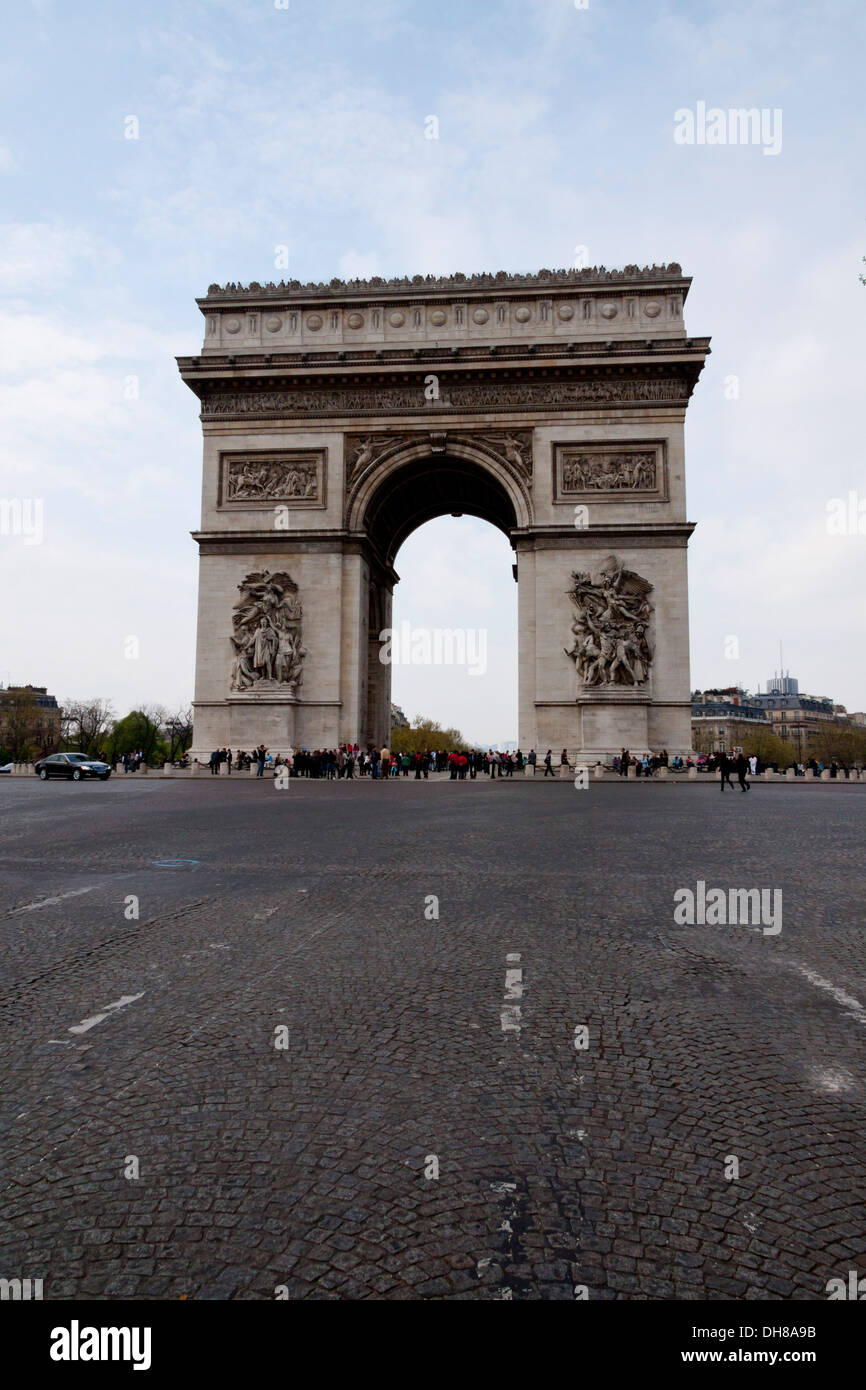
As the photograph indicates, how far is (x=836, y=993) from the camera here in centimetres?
398

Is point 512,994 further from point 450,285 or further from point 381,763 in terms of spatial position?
point 450,285

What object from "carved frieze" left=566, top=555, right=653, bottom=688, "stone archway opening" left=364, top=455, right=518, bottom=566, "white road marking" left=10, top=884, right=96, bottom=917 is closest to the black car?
"stone archway opening" left=364, top=455, right=518, bottom=566

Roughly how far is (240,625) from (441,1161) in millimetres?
30154

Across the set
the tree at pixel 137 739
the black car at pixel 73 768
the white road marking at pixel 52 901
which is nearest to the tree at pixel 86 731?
the tree at pixel 137 739

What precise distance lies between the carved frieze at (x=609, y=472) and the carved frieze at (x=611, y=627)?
262cm

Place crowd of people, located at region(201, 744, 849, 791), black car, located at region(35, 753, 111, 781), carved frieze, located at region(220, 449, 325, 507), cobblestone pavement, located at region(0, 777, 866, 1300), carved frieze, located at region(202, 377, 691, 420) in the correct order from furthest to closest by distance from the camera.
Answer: carved frieze, located at region(220, 449, 325, 507) < carved frieze, located at region(202, 377, 691, 420) < black car, located at region(35, 753, 111, 781) < crowd of people, located at region(201, 744, 849, 791) < cobblestone pavement, located at region(0, 777, 866, 1300)

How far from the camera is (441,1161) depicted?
2.36 meters

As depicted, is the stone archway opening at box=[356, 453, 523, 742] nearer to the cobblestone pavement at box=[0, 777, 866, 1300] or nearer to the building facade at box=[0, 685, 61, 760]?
the cobblestone pavement at box=[0, 777, 866, 1300]

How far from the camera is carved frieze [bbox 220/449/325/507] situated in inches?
1278

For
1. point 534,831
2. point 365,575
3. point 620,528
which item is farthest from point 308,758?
point 534,831

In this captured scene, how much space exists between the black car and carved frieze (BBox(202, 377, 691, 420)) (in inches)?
531

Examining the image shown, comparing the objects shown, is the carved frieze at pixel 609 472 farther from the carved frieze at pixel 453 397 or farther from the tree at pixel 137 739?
the tree at pixel 137 739

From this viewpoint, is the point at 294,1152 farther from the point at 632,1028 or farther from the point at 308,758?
the point at 308,758

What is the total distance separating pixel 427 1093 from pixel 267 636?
28937mm
